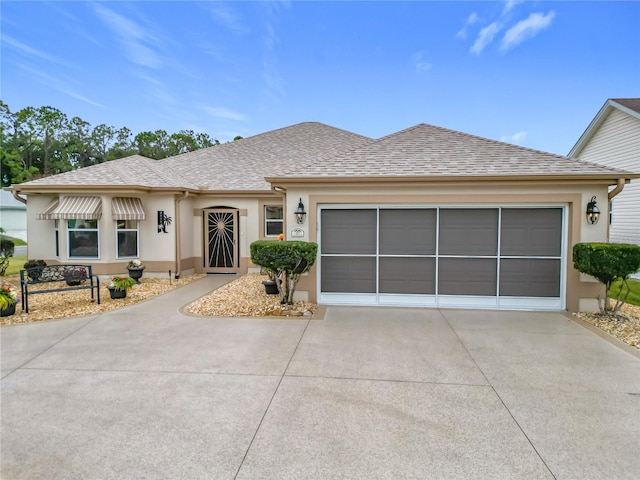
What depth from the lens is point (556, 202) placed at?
7.94m

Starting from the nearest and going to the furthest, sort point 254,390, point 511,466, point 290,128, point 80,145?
point 511,466 < point 254,390 < point 290,128 < point 80,145

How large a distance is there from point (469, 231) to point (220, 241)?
374 inches

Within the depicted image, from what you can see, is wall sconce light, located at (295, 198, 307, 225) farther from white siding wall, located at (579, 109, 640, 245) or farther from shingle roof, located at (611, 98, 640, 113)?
shingle roof, located at (611, 98, 640, 113)

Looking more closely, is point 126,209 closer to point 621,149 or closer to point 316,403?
point 316,403

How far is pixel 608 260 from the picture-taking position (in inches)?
268

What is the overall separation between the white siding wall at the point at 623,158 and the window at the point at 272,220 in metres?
14.1

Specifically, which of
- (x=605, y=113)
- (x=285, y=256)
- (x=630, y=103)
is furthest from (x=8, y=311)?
(x=630, y=103)

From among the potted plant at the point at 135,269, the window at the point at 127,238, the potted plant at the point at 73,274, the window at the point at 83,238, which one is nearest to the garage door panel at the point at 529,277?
the potted plant at the point at 73,274

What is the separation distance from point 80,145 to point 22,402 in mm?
53122

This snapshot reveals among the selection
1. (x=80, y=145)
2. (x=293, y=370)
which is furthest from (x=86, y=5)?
(x=80, y=145)

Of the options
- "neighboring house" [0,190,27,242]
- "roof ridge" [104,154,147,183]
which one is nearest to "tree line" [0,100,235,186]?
"neighboring house" [0,190,27,242]

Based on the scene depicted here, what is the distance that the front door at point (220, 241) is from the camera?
13.5 metres

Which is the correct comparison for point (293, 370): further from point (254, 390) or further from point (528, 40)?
point (528, 40)

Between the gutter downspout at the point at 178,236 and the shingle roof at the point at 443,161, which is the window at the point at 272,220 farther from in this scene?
the shingle roof at the point at 443,161
